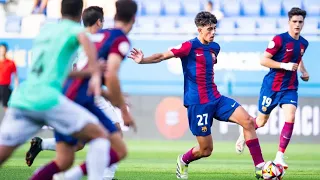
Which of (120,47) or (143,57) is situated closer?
(120,47)

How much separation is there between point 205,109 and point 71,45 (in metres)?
4.42

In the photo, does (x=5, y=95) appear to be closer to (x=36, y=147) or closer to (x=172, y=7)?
(x=172, y=7)

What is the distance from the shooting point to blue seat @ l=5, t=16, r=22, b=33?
20875mm

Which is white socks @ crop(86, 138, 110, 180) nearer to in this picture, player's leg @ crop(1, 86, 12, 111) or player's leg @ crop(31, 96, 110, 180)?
player's leg @ crop(31, 96, 110, 180)

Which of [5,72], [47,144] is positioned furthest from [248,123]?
[5,72]

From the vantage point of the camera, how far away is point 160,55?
9.84 m

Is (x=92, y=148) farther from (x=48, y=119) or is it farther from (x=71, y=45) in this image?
(x=71, y=45)

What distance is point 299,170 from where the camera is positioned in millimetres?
12102

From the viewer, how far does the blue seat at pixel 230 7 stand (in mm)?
22875

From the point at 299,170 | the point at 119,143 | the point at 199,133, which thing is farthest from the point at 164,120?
the point at 119,143

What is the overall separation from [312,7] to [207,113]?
43.0 feet

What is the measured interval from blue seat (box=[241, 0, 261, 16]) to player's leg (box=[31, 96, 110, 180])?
17.0 m

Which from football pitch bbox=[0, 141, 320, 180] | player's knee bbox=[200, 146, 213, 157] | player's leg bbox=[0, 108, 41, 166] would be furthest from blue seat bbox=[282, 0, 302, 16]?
player's leg bbox=[0, 108, 41, 166]

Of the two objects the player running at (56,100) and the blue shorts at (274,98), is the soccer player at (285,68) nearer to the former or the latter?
the blue shorts at (274,98)
